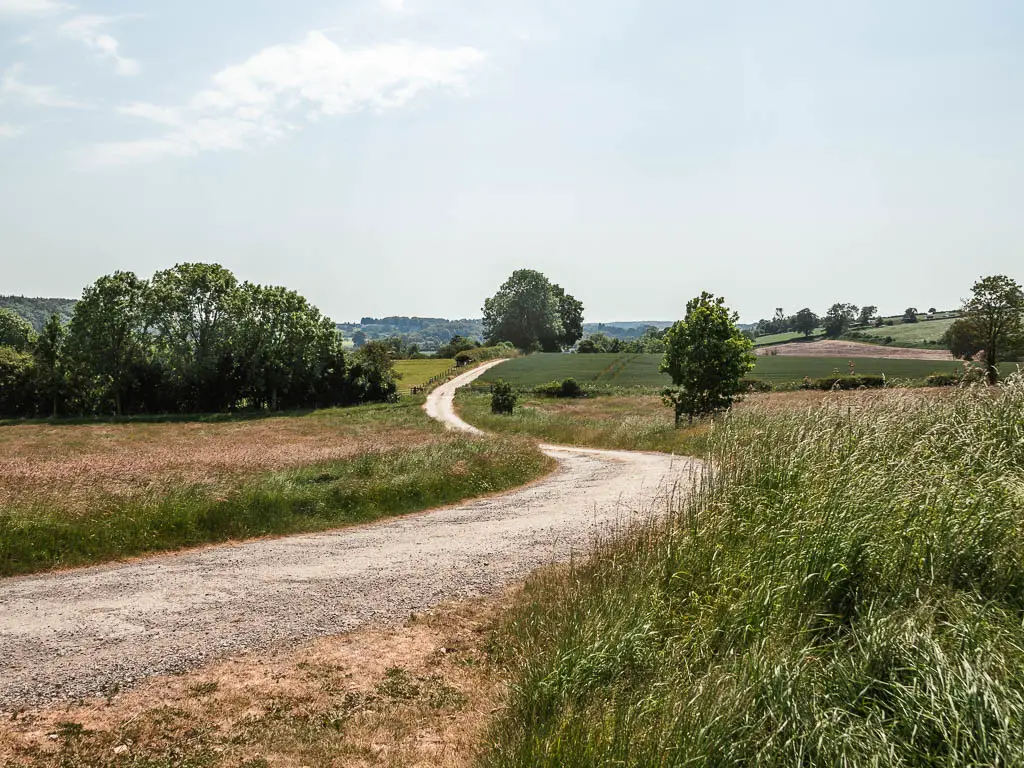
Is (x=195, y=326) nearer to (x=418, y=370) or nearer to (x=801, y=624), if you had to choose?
(x=418, y=370)

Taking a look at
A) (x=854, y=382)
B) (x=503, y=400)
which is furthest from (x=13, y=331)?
(x=854, y=382)

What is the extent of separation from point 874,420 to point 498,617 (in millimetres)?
6770

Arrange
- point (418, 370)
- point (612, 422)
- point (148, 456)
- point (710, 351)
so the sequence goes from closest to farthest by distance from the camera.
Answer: point (148, 456) < point (710, 351) < point (612, 422) < point (418, 370)

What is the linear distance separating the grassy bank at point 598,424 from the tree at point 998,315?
2447cm

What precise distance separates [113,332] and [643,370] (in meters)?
63.3

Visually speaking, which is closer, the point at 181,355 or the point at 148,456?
the point at 148,456

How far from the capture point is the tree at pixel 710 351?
31.8m

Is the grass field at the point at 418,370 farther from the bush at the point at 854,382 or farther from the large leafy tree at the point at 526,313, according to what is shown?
the bush at the point at 854,382

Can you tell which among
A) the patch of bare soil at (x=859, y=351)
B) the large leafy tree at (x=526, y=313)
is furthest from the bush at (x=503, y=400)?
the large leafy tree at (x=526, y=313)

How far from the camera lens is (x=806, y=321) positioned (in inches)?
6299

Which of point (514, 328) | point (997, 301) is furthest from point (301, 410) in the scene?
point (514, 328)

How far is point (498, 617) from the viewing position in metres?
8.96

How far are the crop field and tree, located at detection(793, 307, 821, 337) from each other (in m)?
21.7

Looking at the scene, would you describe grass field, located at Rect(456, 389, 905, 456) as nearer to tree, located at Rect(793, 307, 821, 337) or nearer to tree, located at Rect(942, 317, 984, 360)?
tree, located at Rect(942, 317, 984, 360)
